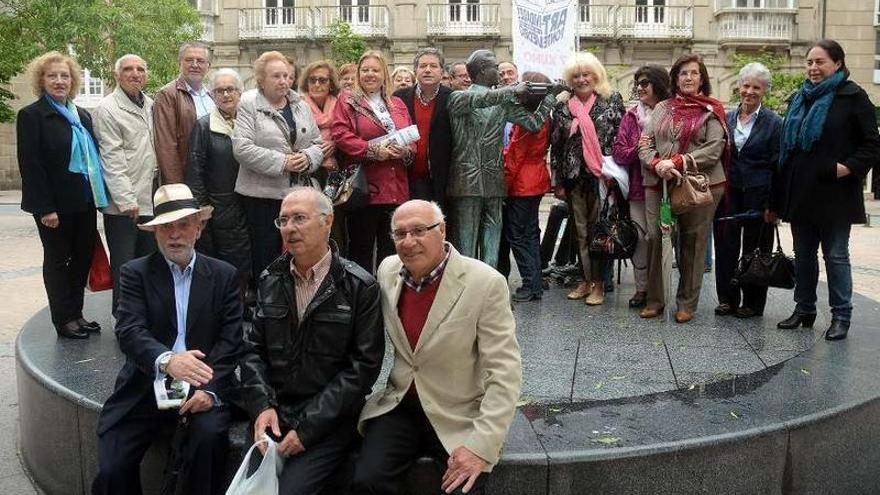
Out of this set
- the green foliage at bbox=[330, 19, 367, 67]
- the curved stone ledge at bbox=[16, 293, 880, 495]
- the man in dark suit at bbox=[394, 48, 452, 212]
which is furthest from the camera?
the green foliage at bbox=[330, 19, 367, 67]

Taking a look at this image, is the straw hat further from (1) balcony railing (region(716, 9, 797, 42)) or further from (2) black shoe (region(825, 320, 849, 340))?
(1) balcony railing (region(716, 9, 797, 42))

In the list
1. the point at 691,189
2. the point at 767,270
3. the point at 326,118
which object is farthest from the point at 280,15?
the point at 767,270

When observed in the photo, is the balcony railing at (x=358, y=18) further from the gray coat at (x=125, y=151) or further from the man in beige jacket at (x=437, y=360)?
the man in beige jacket at (x=437, y=360)

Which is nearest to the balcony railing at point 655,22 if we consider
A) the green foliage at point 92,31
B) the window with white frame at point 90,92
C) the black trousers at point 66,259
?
the green foliage at point 92,31

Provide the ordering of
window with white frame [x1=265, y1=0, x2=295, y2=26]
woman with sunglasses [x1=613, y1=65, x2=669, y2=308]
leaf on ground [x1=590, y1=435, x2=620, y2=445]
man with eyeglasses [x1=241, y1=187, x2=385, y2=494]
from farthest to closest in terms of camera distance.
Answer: window with white frame [x1=265, y1=0, x2=295, y2=26], woman with sunglasses [x1=613, y1=65, x2=669, y2=308], leaf on ground [x1=590, y1=435, x2=620, y2=445], man with eyeglasses [x1=241, y1=187, x2=385, y2=494]

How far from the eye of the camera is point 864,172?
19.7 feet

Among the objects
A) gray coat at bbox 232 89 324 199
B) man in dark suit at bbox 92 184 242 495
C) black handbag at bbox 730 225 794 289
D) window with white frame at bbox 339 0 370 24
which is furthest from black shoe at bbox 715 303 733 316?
window with white frame at bbox 339 0 370 24

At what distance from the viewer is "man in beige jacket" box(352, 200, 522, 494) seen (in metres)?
3.60

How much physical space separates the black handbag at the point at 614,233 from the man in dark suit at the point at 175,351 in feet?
11.8

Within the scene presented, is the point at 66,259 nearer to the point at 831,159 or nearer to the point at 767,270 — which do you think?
the point at 767,270

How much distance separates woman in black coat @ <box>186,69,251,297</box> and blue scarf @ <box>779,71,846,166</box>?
4.04 meters

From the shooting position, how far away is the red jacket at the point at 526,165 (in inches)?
287

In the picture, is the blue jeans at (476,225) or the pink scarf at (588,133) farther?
the pink scarf at (588,133)

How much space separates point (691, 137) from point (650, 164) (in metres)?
0.36
